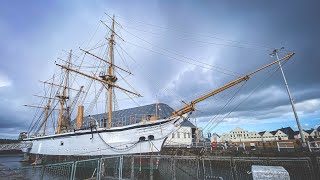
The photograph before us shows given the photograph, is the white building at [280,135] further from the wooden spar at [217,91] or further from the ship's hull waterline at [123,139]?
the ship's hull waterline at [123,139]

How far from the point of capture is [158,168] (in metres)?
15.7

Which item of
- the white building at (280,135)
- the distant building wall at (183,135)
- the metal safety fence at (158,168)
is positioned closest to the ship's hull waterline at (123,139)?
the metal safety fence at (158,168)

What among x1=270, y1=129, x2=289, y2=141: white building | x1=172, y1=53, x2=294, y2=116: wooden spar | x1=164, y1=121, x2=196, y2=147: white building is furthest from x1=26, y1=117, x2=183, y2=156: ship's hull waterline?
x1=270, y1=129, x2=289, y2=141: white building

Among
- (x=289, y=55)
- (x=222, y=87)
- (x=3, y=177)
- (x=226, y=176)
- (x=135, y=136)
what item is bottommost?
(x=226, y=176)

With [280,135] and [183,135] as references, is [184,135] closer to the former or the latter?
[183,135]

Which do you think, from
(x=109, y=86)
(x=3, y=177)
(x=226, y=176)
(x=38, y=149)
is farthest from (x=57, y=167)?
(x=38, y=149)

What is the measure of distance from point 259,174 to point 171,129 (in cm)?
1682

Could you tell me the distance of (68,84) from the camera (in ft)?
131

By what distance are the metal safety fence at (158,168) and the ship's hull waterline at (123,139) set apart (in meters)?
3.05

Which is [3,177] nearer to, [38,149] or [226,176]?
[226,176]

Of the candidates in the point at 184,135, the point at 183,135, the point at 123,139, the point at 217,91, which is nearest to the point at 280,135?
the point at 184,135

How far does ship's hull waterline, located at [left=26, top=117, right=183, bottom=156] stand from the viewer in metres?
18.6

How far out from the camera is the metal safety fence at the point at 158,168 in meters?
7.94

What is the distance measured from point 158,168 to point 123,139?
638cm
